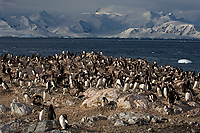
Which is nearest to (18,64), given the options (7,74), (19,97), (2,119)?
(7,74)

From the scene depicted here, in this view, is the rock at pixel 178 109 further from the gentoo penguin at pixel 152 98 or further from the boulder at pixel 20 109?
the boulder at pixel 20 109

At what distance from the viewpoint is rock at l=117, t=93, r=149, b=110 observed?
11203 millimetres

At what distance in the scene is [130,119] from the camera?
9.28 metres

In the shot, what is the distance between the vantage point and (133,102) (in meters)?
11.4

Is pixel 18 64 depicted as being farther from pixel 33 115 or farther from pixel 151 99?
pixel 151 99

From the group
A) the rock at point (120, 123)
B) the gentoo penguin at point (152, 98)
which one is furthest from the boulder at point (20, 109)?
the gentoo penguin at point (152, 98)

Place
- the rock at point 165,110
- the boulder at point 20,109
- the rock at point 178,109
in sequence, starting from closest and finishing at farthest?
the rock at point 165,110 → the rock at point 178,109 → the boulder at point 20,109

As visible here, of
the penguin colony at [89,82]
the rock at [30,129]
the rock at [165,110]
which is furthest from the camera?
the penguin colony at [89,82]

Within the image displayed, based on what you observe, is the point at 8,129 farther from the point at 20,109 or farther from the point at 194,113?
the point at 194,113

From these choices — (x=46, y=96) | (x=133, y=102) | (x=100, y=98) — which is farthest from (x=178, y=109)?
(x=46, y=96)

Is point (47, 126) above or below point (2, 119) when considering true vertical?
above

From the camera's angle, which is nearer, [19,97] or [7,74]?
[19,97]

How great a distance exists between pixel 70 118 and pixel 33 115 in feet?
6.84

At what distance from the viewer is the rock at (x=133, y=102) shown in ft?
36.8
